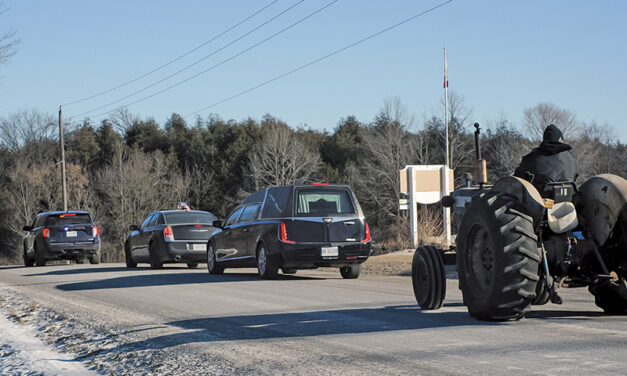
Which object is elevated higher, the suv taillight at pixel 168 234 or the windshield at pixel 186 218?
the windshield at pixel 186 218

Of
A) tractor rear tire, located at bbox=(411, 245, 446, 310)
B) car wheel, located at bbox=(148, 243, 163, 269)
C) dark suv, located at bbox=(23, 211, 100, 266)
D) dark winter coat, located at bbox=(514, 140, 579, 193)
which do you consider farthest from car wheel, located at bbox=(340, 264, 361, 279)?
dark suv, located at bbox=(23, 211, 100, 266)

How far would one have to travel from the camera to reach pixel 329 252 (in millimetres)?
15898

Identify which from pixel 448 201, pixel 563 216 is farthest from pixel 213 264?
pixel 563 216

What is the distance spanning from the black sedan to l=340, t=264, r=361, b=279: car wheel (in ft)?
19.1

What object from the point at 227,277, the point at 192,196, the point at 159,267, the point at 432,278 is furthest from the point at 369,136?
the point at 432,278

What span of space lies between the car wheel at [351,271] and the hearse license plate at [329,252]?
35.2 inches

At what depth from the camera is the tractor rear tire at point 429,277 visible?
9.64 metres

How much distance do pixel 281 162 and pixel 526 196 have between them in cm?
5981

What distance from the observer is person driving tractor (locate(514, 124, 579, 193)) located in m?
8.65

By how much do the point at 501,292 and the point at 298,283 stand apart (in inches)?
297

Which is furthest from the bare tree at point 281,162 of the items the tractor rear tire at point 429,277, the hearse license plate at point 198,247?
the tractor rear tire at point 429,277

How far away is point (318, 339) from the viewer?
8.09 metres

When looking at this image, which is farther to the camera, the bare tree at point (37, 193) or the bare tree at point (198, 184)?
the bare tree at point (198, 184)

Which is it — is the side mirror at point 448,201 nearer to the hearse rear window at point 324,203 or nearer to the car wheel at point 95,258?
the hearse rear window at point 324,203
